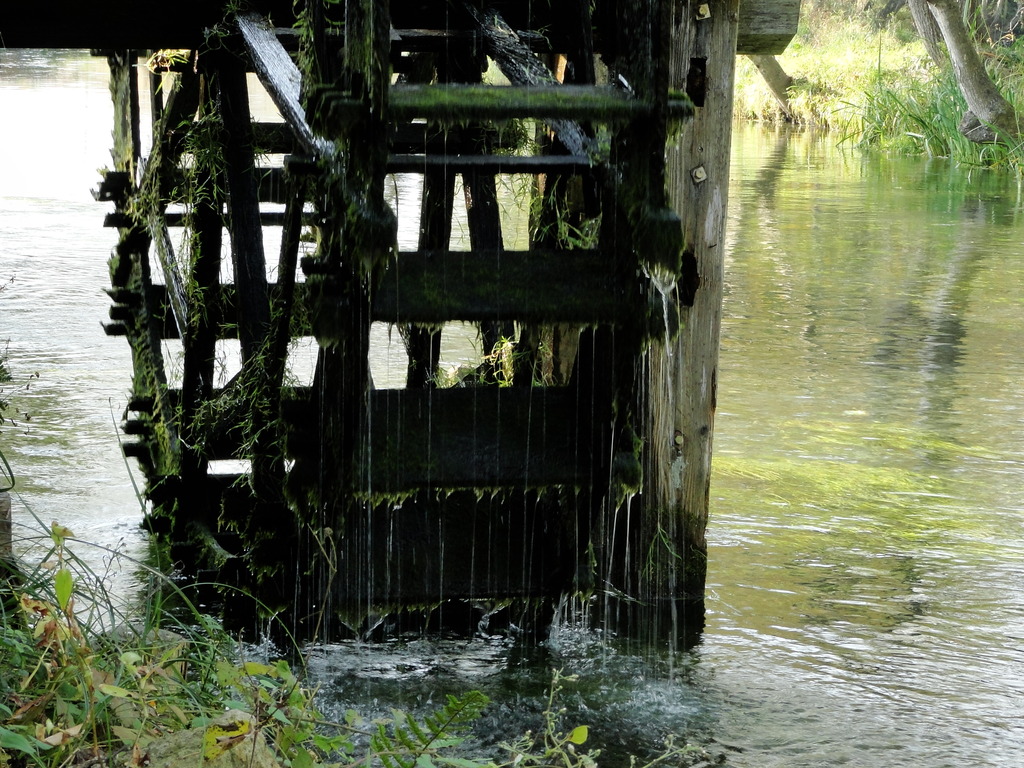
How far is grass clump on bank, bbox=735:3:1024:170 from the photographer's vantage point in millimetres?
19141

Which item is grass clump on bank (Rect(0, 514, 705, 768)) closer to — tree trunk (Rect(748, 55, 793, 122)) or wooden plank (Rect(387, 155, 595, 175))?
wooden plank (Rect(387, 155, 595, 175))

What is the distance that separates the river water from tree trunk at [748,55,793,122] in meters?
10.9

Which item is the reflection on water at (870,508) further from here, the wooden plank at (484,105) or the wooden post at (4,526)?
the wooden post at (4,526)

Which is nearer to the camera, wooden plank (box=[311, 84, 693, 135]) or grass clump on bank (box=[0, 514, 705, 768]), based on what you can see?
grass clump on bank (box=[0, 514, 705, 768])

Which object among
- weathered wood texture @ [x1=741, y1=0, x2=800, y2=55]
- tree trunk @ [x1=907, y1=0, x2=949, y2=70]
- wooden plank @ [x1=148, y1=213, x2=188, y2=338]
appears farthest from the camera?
tree trunk @ [x1=907, y1=0, x2=949, y2=70]

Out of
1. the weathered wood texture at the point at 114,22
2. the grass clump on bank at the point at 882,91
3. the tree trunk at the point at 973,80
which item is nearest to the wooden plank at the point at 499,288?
the weathered wood texture at the point at 114,22

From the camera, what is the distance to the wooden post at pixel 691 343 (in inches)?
197

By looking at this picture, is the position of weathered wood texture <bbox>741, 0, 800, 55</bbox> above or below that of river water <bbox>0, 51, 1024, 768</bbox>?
above

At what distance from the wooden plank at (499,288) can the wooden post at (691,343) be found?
2.12 feet

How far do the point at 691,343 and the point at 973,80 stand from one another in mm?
13710

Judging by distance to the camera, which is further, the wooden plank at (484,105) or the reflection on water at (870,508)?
the reflection on water at (870,508)

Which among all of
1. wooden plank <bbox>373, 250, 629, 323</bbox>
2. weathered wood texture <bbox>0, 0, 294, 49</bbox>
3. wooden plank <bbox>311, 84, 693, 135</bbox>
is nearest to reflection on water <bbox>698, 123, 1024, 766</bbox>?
wooden plank <bbox>373, 250, 629, 323</bbox>

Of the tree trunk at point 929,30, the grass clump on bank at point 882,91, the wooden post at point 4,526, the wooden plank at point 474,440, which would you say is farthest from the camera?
the grass clump on bank at point 882,91

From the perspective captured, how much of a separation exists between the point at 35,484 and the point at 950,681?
4.28m
